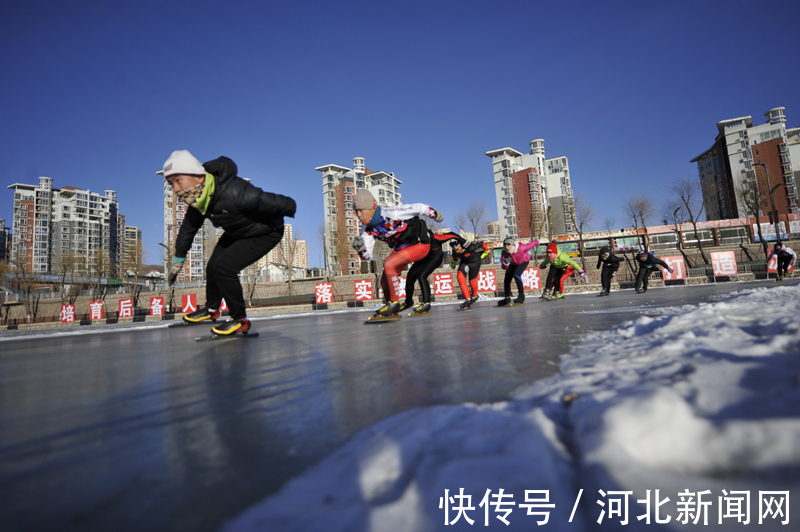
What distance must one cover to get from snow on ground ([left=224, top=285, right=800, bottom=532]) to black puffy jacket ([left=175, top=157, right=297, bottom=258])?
10.6 ft

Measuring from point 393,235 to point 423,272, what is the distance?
1.25 metres

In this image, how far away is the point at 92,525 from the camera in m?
0.61

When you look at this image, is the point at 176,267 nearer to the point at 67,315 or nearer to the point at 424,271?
the point at 424,271

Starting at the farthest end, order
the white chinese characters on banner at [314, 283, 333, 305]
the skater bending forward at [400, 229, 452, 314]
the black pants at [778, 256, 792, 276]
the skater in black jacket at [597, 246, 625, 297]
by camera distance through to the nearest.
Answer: the white chinese characters on banner at [314, 283, 333, 305] → the black pants at [778, 256, 792, 276] → the skater in black jacket at [597, 246, 625, 297] → the skater bending forward at [400, 229, 452, 314]

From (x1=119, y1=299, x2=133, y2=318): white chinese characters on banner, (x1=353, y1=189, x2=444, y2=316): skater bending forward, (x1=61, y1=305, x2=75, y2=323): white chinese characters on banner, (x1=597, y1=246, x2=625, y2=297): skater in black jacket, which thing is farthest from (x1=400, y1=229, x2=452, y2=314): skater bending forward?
(x1=61, y1=305, x2=75, y2=323): white chinese characters on banner

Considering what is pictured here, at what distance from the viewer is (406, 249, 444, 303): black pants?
6434 mm

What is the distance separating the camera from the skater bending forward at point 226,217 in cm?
349

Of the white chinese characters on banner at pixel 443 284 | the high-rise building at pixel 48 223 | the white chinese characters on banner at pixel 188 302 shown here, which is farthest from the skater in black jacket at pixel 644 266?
the high-rise building at pixel 48 223

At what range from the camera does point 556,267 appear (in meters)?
10.2

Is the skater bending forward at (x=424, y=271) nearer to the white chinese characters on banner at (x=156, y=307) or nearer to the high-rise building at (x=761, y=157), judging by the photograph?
the white chinese characters on banner at (x=156, y=307)

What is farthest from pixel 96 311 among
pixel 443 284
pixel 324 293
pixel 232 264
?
pixel 232 264

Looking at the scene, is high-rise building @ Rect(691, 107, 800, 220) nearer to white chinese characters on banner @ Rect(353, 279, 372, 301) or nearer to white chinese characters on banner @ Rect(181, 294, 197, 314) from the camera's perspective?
white chinese characters on banner @ Rect(353, 279, 372, 301)

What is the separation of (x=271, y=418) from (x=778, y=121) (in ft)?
286

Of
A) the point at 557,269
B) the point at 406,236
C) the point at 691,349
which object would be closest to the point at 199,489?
the point at 691,349
